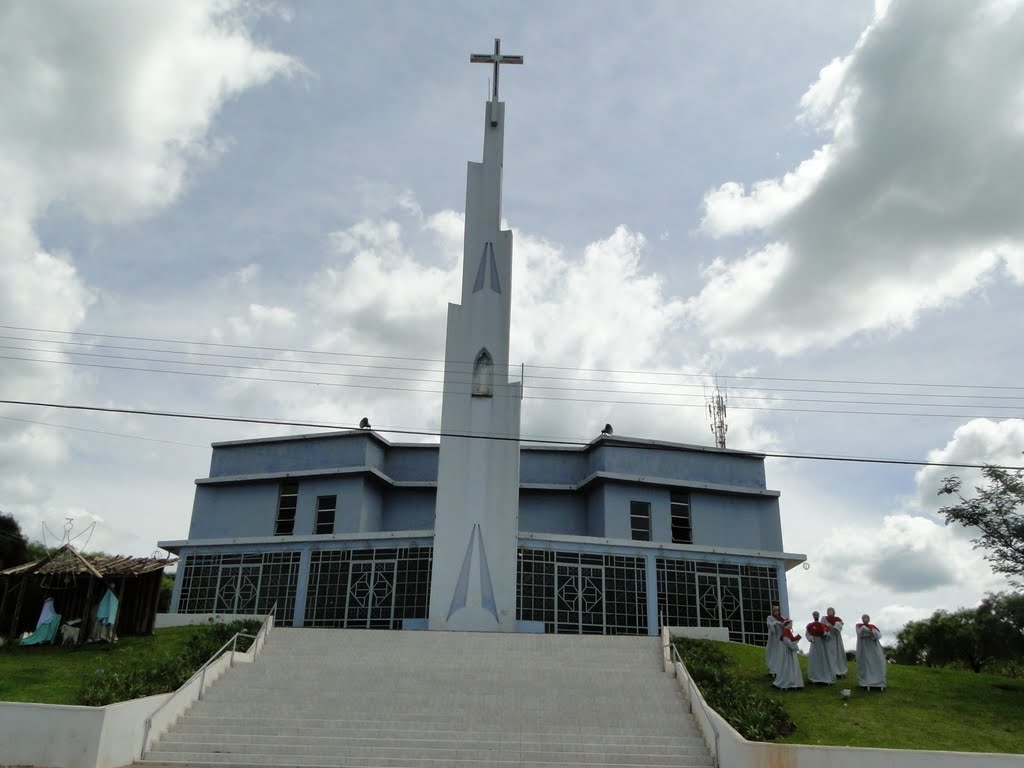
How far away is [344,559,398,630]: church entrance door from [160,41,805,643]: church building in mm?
41

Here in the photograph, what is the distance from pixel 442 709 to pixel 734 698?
488 cm

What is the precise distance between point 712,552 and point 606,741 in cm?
1297

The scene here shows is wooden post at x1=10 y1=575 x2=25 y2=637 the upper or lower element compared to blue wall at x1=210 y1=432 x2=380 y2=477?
lower

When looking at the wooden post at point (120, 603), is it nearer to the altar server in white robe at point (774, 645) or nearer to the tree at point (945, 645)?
the altar server in white robe at point (774, 645)

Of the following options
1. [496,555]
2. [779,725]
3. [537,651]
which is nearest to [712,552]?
[496,555]

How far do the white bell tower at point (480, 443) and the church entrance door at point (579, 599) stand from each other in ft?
6.85

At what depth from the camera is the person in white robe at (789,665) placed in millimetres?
15328

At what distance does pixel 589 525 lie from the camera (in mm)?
28891

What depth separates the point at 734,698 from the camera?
14.1 metres

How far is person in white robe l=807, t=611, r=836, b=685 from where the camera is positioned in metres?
15.5

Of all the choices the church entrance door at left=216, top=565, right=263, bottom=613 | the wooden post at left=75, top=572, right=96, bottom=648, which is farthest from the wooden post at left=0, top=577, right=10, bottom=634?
the church entrance door at left=216, top=565, right=263, bottom=613

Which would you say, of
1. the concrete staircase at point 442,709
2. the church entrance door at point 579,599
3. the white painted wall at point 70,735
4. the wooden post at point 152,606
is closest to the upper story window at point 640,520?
the church entrance door at point 579,599

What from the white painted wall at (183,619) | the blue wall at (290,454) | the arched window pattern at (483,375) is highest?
the arched window pattern at (483,375)

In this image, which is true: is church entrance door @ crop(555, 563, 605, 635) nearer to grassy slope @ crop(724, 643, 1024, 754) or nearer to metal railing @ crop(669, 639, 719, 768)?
metal railing @ crop(669, 639, 719, 768)
